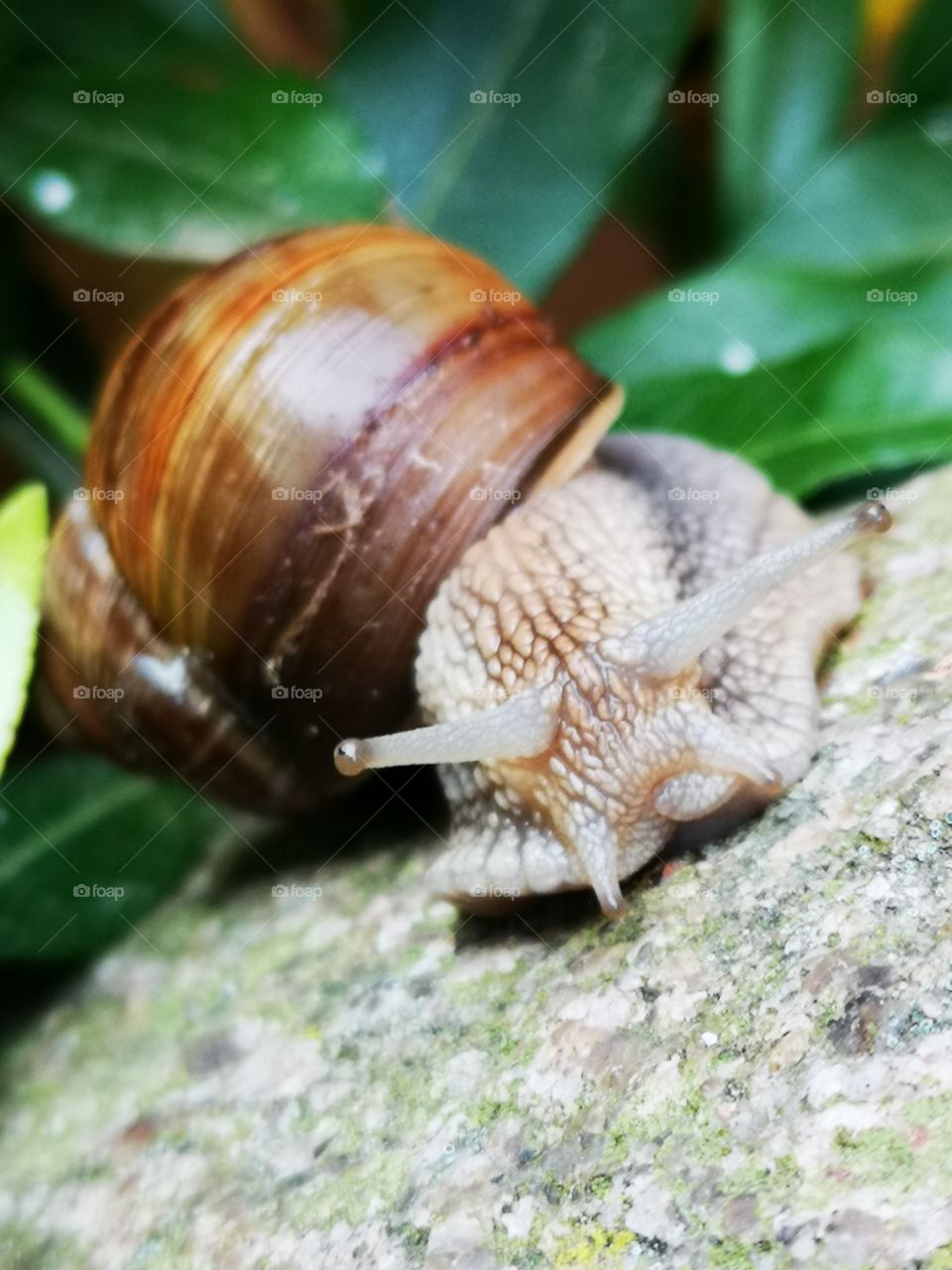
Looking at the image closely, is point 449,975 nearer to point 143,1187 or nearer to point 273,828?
point 143,1187

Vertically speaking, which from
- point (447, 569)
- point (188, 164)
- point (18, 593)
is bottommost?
Answer: point (447, 569)

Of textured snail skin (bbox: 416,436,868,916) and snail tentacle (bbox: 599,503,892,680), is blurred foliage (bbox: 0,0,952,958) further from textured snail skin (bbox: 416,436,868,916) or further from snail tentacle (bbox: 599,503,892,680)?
snail tentacle (bbox: 599,503,892,680)

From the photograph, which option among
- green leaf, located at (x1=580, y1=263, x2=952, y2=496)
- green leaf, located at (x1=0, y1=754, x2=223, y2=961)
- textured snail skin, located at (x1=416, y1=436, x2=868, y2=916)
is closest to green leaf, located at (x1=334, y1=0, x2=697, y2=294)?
green leaf, located at (x1=580, y1=263, x2=952, y2=496)

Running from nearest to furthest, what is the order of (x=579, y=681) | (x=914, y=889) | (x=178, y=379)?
(x=914, y=889)
(x=579, y=681)
(x=178, y=379)

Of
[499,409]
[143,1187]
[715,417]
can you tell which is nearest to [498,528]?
[499,409]

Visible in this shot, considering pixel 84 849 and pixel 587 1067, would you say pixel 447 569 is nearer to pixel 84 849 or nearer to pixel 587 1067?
pixel 587 1067

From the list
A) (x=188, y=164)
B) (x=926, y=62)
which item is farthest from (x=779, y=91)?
(x=188, y=164)
